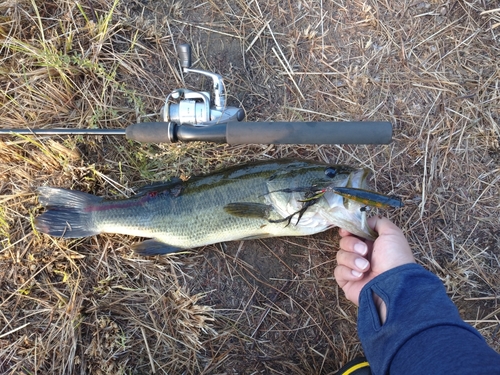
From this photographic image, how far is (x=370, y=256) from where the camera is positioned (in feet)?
9.93

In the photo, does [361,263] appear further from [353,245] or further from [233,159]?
[233,159]

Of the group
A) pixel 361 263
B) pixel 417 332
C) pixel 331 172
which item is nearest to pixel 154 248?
pixel 331 172

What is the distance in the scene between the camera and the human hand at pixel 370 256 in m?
2.78

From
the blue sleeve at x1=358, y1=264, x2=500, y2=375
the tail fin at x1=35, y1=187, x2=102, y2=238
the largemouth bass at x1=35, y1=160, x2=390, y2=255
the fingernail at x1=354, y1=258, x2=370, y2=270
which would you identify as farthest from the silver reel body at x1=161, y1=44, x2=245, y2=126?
the blue sleeve at x1=358, y1=264, x2=500, y2=375

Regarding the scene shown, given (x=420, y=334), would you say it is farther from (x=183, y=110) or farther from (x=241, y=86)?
(x=241, y=86)

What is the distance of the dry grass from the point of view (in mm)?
3293

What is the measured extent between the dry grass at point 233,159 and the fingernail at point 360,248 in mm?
453

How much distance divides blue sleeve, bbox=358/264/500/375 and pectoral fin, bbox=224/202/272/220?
3.14ft

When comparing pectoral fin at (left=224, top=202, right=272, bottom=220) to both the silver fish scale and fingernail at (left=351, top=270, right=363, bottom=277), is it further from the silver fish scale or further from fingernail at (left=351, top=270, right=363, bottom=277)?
fingernail at (left=351, top=270, right=363, bottom=277)

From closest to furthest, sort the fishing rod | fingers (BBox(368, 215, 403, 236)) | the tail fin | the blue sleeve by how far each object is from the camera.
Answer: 1. the blue sleeve
2. the fishing rod
3. fingers (BBox(368, 215, 403, 236))
4. the tail fin

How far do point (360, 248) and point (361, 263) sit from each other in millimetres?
128

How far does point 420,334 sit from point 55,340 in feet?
9.83

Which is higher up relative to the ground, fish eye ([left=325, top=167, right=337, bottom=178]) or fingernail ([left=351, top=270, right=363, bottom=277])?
fish eye ([left=325, top=167, right=337, bottom=178])

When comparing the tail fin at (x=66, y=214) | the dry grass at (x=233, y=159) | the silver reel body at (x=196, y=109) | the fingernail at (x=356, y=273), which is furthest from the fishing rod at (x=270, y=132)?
the fingernail at (x=356, y=273)
